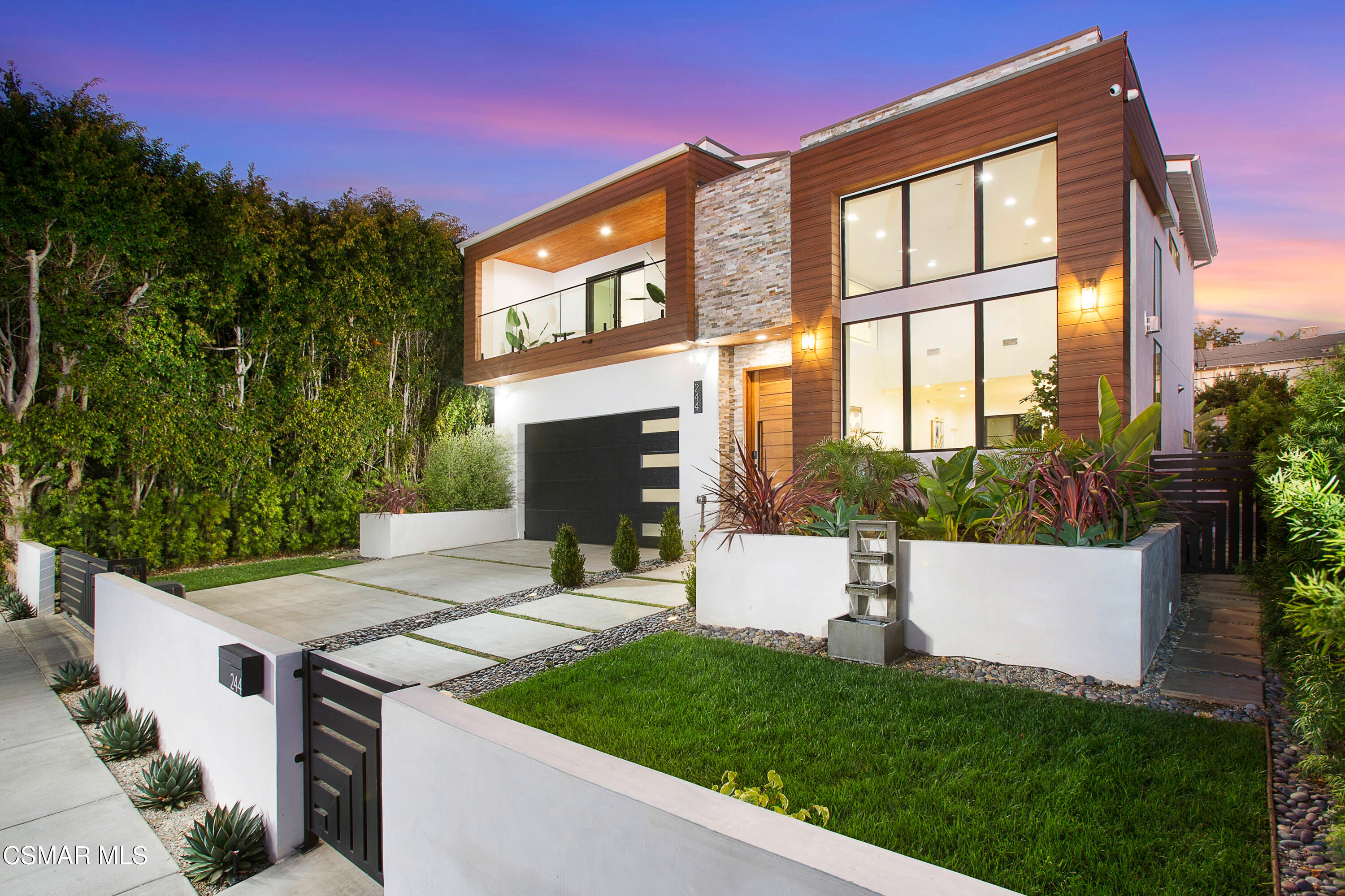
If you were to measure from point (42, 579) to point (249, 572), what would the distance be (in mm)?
2223

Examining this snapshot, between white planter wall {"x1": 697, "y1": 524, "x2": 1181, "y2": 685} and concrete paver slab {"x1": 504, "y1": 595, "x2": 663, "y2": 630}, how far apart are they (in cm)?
108

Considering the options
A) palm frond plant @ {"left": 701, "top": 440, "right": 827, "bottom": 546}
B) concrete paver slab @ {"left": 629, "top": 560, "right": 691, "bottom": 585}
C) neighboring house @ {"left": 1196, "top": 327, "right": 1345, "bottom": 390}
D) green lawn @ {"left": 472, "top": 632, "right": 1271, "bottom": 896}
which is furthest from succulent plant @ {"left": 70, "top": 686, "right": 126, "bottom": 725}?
neighboring house @ {"left": 1196, "top": 327, "right": 1345, "bottom": 390}

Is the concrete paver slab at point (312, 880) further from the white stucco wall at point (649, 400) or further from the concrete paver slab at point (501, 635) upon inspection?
the white stucco wall at point (649, 400)

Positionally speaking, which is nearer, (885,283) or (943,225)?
(943,225)

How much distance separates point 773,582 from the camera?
5488 mm

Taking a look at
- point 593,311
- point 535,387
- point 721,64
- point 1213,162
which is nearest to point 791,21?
point 721,64

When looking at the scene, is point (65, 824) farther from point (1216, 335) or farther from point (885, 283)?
point (1216, 335)

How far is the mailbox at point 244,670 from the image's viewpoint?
278 centimetres

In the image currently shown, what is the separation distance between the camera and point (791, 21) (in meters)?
11.7

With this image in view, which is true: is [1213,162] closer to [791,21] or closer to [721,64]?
[791,21]

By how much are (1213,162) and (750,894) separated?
62.9 feet

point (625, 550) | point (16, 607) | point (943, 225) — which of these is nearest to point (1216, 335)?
point (943, 225)

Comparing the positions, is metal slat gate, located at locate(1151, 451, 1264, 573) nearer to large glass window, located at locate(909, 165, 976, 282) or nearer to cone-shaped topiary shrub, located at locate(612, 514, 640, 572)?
large glass window, located at locate(909, 165, 976, 282)

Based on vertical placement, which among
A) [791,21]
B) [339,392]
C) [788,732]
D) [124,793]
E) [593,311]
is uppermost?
[791,21]
